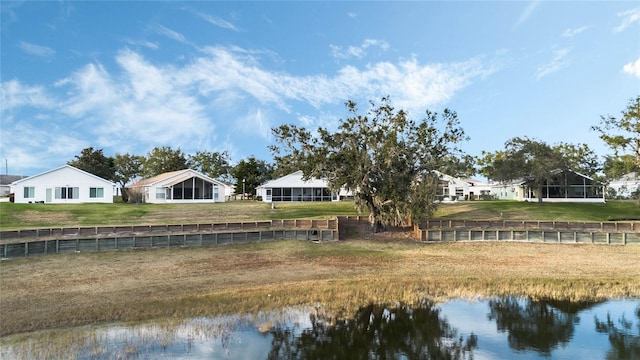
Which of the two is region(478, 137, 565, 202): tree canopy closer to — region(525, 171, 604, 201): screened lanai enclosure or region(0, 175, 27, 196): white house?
region(525, 171, 604, 201): screened lanai enclosure

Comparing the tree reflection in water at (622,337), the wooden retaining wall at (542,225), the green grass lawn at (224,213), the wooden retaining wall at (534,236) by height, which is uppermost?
the green grass lawn at (224,213)

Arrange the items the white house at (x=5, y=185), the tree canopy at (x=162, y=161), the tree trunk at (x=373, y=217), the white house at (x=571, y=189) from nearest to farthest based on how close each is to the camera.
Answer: the tree trunk at (x=373, y=217) < the white house at (x=571, y=189) < the white house at (x=5, y=185) < the tree canopy at (x=162, y=161)

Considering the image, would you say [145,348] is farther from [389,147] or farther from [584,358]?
[389,147]

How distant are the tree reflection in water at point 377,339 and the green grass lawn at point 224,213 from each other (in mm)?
24320

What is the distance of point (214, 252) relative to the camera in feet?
85.5

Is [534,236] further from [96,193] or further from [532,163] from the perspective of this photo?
[96,193]

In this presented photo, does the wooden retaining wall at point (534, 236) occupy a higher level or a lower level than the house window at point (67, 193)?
lower

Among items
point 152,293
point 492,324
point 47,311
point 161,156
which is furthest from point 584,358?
point 161,156

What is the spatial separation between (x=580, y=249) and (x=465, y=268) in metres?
10.7

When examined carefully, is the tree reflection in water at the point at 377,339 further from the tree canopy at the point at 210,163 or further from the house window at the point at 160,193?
the tree canopy at the point at 210,163

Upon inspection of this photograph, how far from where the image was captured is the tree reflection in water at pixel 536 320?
11945 mm

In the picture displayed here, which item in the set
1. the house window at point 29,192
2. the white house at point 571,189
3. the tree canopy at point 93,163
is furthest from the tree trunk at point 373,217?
the tree canopy at point 93,163

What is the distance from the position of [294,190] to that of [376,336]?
157 feet

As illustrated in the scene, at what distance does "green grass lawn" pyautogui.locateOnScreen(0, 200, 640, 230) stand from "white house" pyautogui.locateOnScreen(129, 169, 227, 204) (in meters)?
5.87
